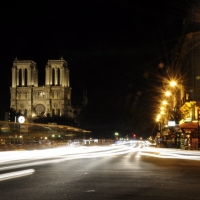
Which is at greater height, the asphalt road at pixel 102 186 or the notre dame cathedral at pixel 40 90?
the notre dame cathedral at pixel 40 90

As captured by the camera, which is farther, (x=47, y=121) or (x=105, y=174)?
(x=47, y=121)

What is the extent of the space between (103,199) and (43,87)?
188149 millimetres

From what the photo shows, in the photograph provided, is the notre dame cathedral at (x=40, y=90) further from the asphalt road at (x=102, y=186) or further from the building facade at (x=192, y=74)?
the asphalt road at (x=102, y=186)

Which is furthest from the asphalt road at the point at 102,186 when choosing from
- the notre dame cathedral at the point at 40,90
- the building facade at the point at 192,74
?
the notre dame cathedral at the point at 40,90

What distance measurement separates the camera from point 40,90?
196 m

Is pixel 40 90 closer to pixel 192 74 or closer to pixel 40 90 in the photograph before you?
pixel 40 90

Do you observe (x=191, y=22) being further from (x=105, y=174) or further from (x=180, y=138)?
(x=105, y=174)

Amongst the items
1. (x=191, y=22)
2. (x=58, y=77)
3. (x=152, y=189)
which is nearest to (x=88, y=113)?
(x=191, y=22)

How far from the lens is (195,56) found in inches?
1756

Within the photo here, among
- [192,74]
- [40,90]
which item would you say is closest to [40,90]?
[40,90]

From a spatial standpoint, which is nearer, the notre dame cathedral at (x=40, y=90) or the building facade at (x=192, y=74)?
the building facade at (x=192, y=74)

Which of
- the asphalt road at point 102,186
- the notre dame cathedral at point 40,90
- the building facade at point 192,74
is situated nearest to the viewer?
the asphalt road at point 102,186

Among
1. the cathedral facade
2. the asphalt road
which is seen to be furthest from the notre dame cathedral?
the asphalt road

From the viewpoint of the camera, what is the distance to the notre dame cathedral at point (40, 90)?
192 meters
